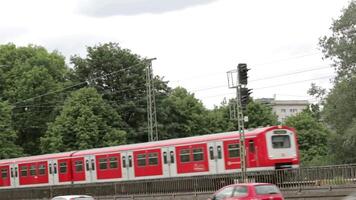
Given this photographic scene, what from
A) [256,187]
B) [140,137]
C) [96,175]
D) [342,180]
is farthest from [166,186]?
[140,137]

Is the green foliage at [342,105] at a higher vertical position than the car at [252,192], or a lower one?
higher

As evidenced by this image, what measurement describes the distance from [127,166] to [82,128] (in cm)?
1978

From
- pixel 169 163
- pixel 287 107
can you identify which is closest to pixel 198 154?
pixel 169 163

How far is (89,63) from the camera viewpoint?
65.8 m

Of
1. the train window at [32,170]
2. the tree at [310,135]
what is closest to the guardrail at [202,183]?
the train window at [32,170]

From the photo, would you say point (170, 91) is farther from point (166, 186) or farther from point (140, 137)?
point (166, 186)

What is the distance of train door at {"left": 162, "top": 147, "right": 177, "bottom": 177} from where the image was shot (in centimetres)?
3569

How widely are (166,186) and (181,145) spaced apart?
2.74 metres

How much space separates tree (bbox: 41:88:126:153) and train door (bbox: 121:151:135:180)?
18823mm

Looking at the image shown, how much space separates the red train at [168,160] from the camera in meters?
32.8

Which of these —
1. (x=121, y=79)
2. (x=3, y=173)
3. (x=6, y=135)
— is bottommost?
(x=3, y=173)

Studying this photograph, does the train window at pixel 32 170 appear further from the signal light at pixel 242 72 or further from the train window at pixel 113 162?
the signal light at pixel 242 72

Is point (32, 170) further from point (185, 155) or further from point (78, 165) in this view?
Result: point (185, 155)

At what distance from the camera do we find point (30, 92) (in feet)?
219
